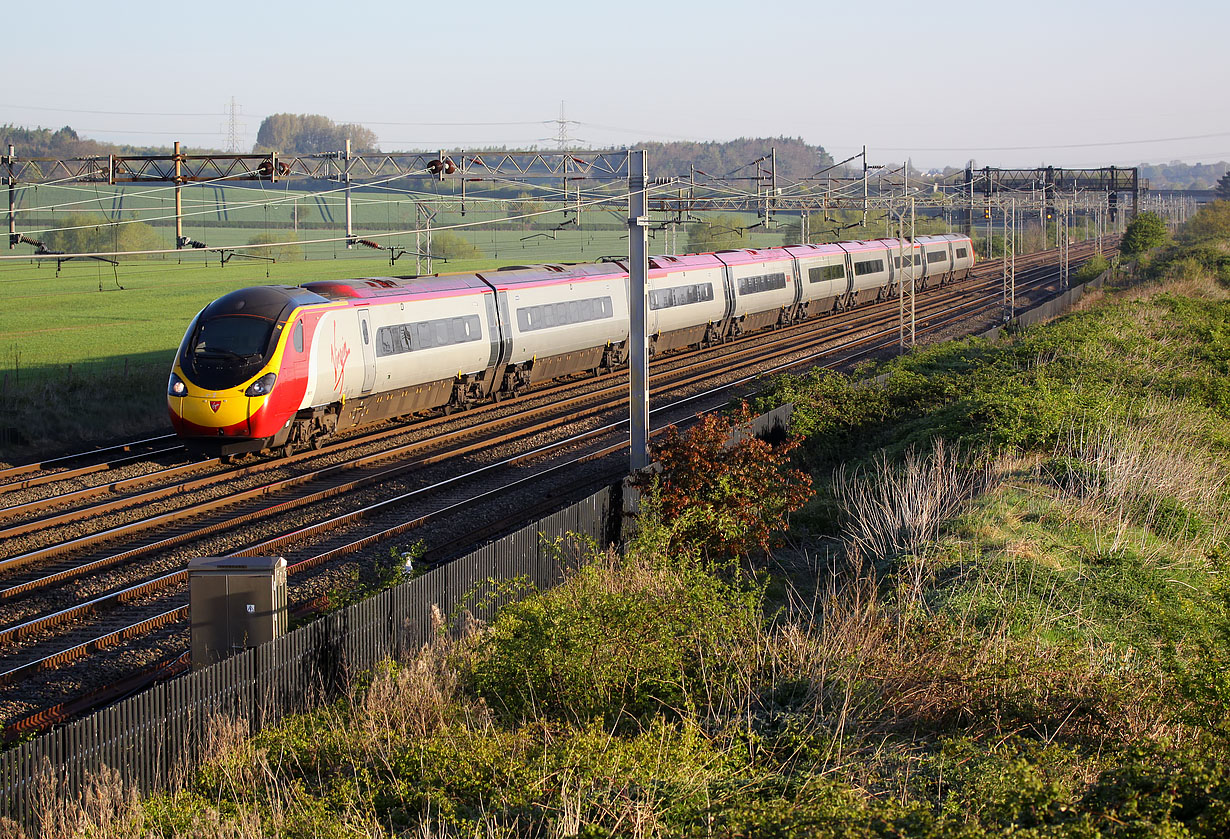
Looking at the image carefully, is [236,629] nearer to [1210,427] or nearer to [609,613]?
[609,613]

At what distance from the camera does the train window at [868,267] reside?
51.2 metres

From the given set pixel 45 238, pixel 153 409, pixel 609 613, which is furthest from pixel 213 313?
pixel 45 238

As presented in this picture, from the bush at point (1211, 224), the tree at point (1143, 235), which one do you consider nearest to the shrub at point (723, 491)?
the tree at point (1143, 235)

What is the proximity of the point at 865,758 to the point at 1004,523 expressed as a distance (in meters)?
6.19

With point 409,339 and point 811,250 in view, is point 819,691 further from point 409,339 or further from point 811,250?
point 811,250

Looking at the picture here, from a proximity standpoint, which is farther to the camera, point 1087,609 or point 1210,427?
point 1210,427

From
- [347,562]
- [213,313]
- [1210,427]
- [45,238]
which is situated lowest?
[347,562]

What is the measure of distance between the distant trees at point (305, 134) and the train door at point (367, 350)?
113210mm

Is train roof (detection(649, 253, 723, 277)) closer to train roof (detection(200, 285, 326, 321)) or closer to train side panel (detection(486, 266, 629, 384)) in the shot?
train side panel (detection(486, 266, 629, 384))

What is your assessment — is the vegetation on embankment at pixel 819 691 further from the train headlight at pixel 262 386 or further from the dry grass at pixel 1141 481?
the train headlight at pixel 262 386

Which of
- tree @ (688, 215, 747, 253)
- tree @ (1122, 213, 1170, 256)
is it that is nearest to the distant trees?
tree @ (688, 215, 747, 253)

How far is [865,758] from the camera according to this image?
7348 millimetres

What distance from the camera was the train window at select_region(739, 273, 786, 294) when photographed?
3947cm

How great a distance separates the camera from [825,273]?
47.1 m
